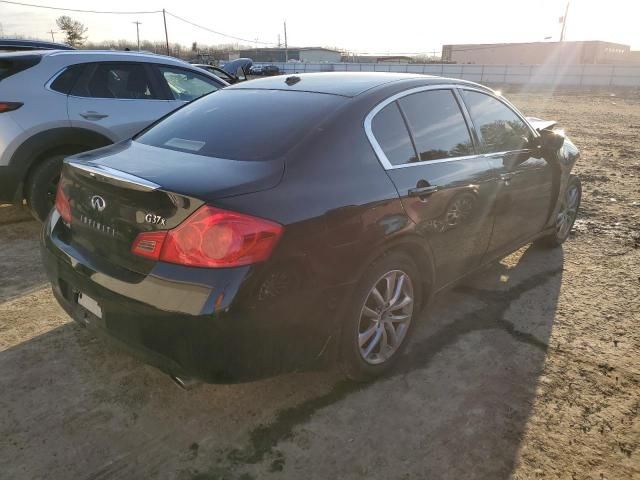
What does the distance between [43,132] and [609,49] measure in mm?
77808

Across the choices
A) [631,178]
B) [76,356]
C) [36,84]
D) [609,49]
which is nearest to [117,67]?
[36,84]

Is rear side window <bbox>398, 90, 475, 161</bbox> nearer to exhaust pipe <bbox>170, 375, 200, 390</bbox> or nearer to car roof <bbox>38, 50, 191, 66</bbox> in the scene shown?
exhaust pipe <bbox>170, 375, 200, 390</bbox>

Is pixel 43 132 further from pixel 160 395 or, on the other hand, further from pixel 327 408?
pixel 327 408

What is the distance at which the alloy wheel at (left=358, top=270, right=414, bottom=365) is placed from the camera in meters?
2.68

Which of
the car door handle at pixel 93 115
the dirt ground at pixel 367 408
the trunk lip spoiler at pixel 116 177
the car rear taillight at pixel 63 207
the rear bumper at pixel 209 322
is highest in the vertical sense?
the trunk lip spoiler at pixel 116 177

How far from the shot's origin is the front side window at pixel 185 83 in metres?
5.64

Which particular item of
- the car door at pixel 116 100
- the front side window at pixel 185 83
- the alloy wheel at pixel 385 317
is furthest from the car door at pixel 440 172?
the car door at pixel 116 100

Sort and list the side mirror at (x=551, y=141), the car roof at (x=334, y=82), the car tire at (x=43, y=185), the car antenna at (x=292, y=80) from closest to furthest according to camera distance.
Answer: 1. the car roof at (x=334, y=82)
2. the car antenna at (x=292, y=80)
3. the side mirror at (x=551, y=141)
4. the car tire at (x=43, y=185)

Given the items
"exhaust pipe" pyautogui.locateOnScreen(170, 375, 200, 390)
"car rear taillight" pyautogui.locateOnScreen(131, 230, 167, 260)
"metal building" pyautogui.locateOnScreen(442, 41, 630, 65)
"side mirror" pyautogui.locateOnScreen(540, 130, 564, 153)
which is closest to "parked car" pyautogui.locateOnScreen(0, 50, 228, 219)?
"car rear taillight" pyautogui.locateOnScreen(131, 230, 167, 260)

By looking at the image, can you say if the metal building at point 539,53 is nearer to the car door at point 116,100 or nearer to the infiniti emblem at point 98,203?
the car door at point 116,100

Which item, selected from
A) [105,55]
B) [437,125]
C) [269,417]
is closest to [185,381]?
[269,417]

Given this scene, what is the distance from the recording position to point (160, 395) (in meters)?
2.64

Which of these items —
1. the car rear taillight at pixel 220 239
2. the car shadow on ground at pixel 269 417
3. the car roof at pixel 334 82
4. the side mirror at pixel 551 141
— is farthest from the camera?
the side mirror at pixel 551 141

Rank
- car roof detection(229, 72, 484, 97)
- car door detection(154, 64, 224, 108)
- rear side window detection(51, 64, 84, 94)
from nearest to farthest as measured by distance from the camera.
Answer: car roof detection(229, 72, 484, 97) → rear side window detection(51, 64, 84, 94) → car door detection(154, 64, 224, 108)
